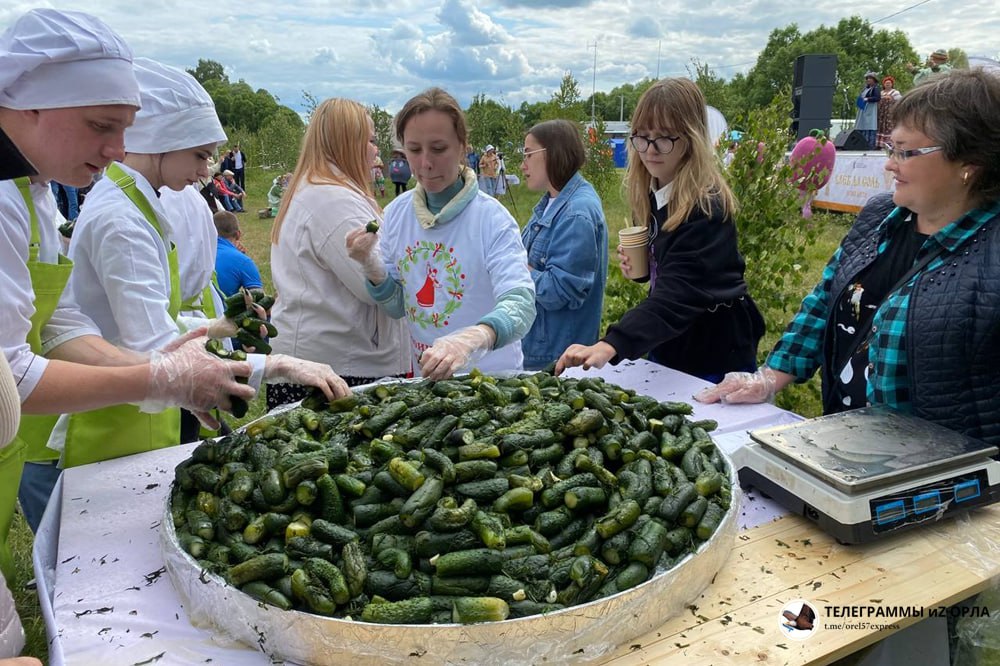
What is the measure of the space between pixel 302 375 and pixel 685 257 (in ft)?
8.09

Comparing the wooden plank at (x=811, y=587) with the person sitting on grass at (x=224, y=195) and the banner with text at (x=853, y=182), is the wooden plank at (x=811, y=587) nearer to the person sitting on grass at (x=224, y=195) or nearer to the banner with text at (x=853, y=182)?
the banner with text at (x=853, y=182)

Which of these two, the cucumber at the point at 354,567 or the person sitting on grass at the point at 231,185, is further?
the person sitting on grass at the point at 231,185

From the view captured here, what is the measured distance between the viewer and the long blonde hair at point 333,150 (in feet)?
15.0

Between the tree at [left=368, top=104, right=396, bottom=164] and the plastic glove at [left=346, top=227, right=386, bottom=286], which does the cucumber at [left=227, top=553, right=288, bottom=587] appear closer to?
the plastic glove at [left=346, top=227, right=386, bottom=286]

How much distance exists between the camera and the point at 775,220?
20.6 ft

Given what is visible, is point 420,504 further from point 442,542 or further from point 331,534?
point 331,534

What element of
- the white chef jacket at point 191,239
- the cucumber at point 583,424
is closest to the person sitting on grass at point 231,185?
the white chef jacket at point 191,239

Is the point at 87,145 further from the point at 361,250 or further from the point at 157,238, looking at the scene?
the point at 361,250

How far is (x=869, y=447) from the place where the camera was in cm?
281

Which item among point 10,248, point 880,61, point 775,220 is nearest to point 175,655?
point 10,248

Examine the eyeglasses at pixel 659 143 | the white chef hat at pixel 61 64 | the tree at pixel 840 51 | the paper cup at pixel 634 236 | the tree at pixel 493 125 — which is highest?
the tree at pixel 840 51

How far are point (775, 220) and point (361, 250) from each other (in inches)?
164

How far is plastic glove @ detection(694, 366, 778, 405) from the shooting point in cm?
396

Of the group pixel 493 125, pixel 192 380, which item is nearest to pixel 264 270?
pixel 192 380
